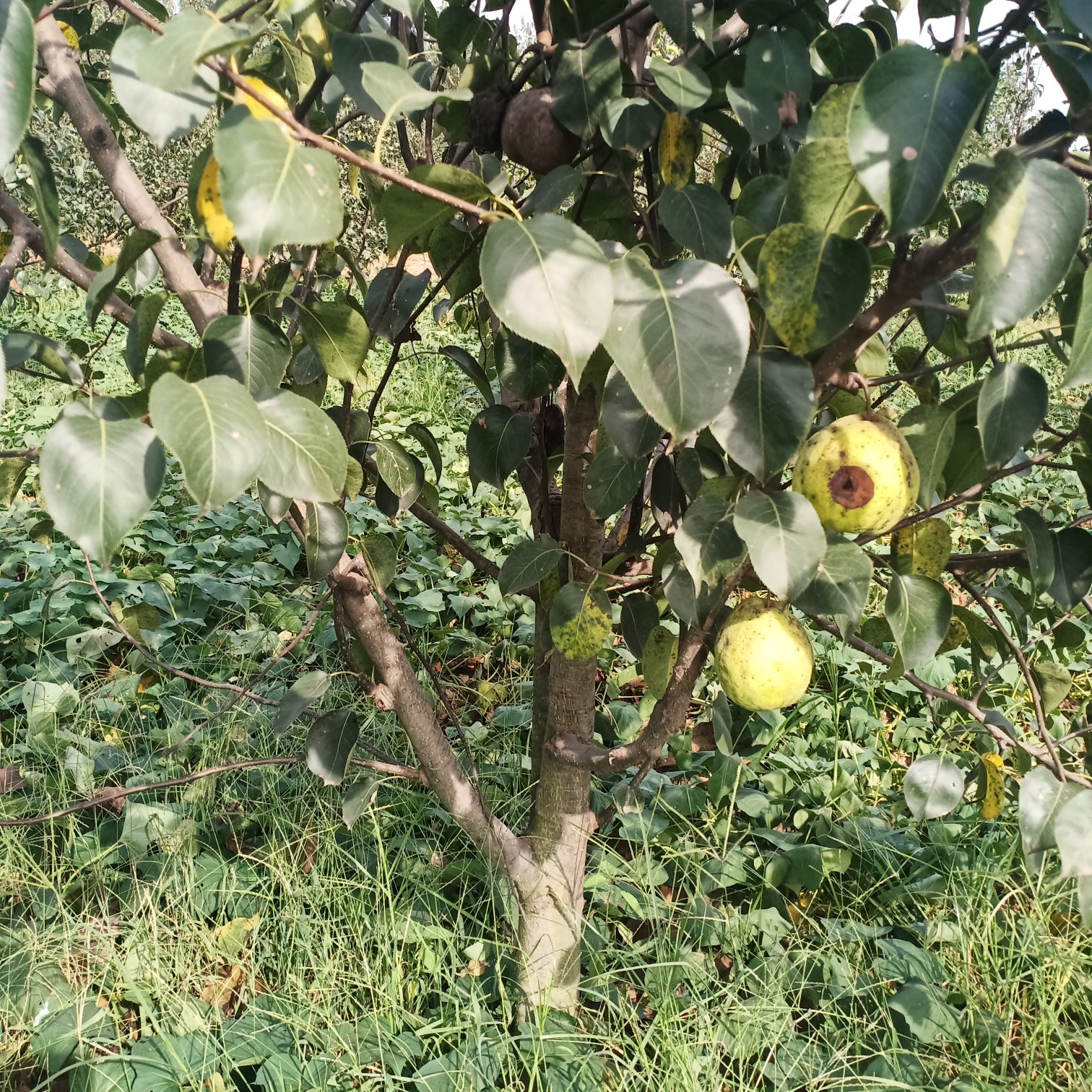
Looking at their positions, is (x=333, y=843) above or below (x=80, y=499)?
below

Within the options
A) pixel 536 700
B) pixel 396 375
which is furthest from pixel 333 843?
pixel 396 375

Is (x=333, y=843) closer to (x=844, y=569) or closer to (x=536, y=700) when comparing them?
(x=536, y=700)

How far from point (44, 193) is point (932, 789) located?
98 cm

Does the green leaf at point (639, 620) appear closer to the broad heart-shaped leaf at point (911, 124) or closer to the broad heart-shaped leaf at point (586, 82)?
the broad heart-shaped leaf at point (586, 82)

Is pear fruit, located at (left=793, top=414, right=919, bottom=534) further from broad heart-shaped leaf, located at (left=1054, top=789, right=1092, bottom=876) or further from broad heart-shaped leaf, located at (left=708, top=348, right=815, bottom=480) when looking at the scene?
broad heart-shaped leaf, located at (left=1054, top=789, right=1092, bottom=876)

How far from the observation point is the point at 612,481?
845 millimetres

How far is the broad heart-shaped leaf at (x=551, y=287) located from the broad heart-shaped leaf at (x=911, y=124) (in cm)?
→ 15

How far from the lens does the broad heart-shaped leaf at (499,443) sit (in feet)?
3.30

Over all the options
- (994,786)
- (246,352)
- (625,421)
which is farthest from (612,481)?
(994,786)

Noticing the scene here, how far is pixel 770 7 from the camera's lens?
0.72m

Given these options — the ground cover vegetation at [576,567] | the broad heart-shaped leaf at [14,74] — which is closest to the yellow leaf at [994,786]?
the ground cover vegetation at [576,567]

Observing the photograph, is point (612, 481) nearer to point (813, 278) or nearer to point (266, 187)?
point (813, 278)

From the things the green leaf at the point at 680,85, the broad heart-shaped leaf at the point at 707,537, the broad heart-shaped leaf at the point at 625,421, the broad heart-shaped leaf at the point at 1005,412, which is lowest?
the broad heart-shaped leaf at the point at 707,537

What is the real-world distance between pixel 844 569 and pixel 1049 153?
11.5 inches
